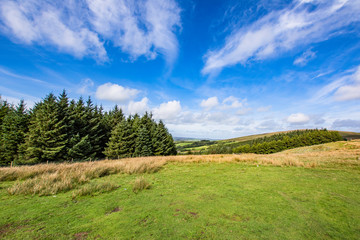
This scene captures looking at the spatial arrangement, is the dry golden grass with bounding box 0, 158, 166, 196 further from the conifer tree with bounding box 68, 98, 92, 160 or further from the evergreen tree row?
the conifer tree with bounding box 68, 98, 92, 160

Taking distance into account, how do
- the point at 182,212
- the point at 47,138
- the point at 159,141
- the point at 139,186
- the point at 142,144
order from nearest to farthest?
the point at 182,212, the point at 139,186, the point at 47,138, the point at 142,144, the point at 159,141

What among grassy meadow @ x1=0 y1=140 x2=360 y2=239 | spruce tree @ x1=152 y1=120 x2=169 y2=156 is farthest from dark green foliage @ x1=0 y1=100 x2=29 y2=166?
grassy meadow @ x1=0 y1=140 x2=360 y2=239

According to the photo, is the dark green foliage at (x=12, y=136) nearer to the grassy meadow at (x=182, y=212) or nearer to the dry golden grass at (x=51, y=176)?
the dry golden grass at (x=51, y=176)

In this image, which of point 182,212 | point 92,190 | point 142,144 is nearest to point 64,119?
point 142,144

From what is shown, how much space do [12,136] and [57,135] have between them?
9.70m

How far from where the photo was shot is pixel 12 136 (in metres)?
24.2

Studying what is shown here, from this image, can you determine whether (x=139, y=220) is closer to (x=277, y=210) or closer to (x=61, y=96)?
(x=277, y=210)

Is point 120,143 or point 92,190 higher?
point 120,143

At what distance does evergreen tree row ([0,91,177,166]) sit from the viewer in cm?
2127

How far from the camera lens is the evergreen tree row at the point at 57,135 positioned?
21266 millimetres

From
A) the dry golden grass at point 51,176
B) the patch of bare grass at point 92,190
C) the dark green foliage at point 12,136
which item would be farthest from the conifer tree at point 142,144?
the patch of bare grass at point 92,190

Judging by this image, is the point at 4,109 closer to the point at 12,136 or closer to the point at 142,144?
the point at 12,136

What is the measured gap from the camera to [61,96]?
2575 centimetres

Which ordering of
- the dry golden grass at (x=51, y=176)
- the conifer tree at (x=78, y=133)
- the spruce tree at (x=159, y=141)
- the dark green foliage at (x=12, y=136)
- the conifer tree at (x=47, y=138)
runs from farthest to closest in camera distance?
the spruce tree at (x=159, y=141) < the dark green foliage at (x=12, y=136) < the conifer tree at (x=78, y=133) < the conifer tree at (x=47, y=138) < the dry golden grass at (x=51, y=176)
